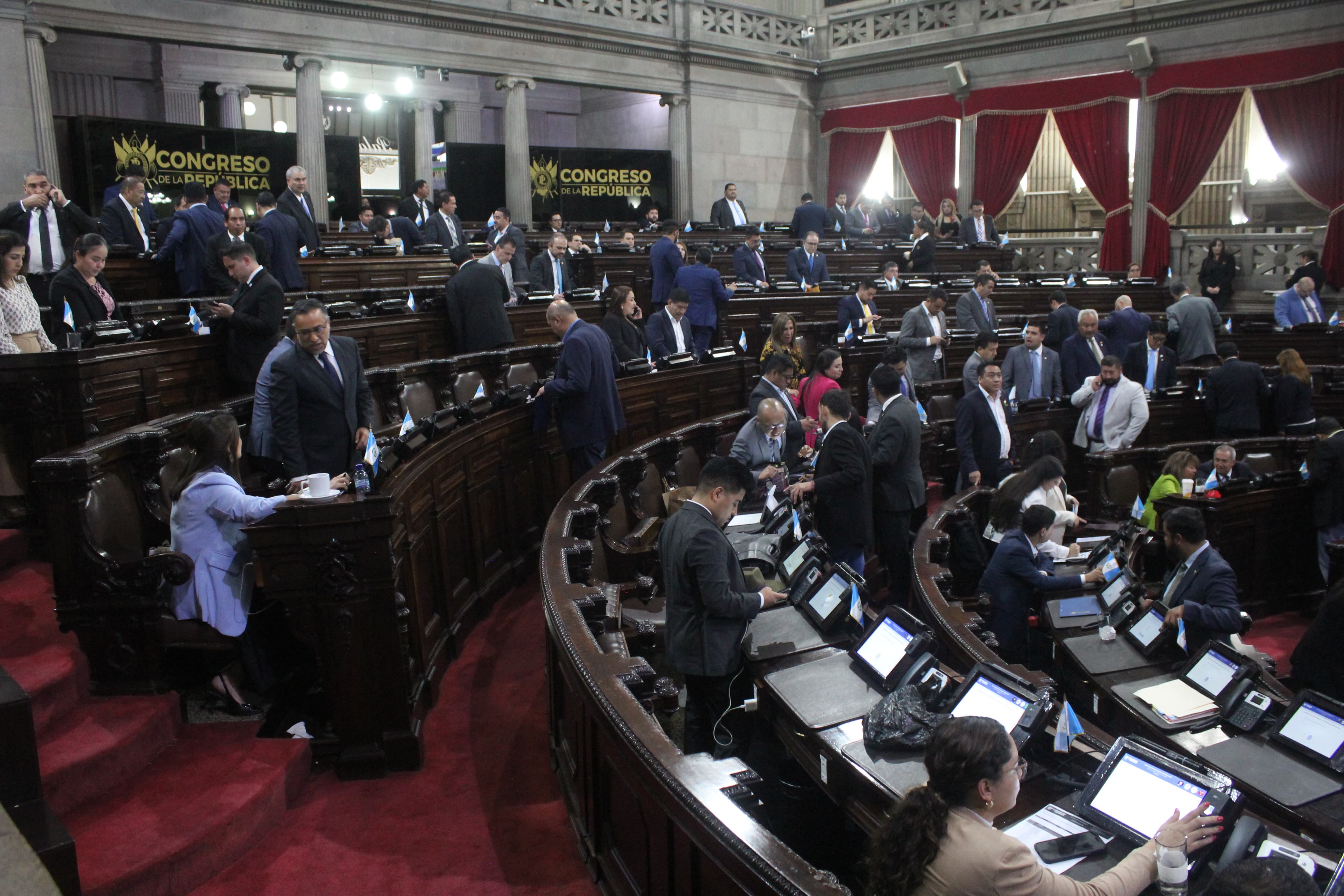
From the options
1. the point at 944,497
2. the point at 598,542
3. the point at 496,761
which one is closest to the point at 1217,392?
the point at 944,497

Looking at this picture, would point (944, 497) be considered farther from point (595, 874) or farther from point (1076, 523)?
point (595, 874)

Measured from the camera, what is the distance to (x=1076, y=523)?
19.8ft

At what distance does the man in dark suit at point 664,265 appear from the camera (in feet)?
33.1

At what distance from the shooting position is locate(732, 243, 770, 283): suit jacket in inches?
449

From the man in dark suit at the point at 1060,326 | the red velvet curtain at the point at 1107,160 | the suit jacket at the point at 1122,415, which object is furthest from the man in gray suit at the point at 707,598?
the red velvet curtain at the point at 1107,160

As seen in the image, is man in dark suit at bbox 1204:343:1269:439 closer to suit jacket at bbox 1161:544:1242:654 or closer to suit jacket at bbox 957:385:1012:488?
suit jacket at bbox 957:385:1012:488

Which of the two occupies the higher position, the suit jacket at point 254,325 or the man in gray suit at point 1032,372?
the suit jacket at point 254,325

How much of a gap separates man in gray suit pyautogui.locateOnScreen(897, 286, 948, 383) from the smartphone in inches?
260

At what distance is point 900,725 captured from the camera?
2.88 metres

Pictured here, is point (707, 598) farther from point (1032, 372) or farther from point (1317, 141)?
Answer: point (1317, 141)

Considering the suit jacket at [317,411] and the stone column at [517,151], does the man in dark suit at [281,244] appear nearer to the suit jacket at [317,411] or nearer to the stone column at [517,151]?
the suit jacket at [317,411]

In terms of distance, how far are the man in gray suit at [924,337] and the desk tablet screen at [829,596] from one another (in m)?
5.23

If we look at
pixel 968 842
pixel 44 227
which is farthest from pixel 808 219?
pixel 968 842

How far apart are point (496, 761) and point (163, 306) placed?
3.94 m
